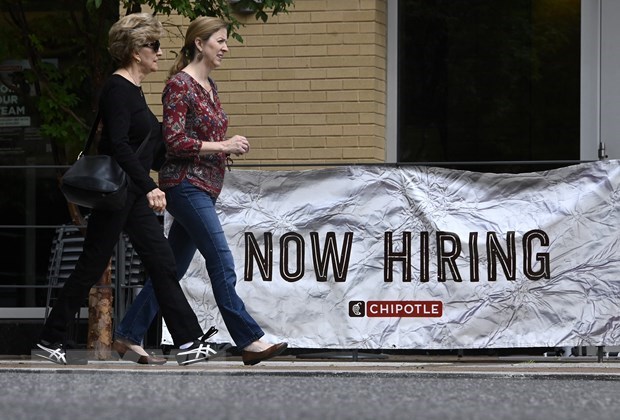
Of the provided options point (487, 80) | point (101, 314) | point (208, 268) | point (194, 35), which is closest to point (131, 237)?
point (208, 268)

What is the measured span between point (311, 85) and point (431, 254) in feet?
10.5

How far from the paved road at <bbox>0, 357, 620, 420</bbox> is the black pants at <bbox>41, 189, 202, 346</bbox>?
23cm

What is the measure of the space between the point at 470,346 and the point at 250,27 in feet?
13.6

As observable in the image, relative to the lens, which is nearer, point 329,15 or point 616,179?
point 616,179

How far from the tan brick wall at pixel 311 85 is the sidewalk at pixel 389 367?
8.48 feet

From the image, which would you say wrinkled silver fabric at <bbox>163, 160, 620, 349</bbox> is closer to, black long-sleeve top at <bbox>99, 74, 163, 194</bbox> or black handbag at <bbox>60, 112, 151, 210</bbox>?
black long-sleeve top at <bbox>99, 74, 163, 194</bbox>

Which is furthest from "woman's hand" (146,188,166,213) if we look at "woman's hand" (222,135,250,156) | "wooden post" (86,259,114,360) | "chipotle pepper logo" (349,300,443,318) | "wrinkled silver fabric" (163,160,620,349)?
"wooden post" (86,259,114,360)

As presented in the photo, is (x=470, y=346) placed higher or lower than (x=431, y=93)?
lower

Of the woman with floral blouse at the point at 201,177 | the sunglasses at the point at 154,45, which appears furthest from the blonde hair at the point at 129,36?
the woman with floral blouse at the point at 201,177

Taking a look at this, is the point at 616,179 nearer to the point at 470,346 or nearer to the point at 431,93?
the point at 470,346

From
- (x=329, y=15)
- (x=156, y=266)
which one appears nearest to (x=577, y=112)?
(x=329, y=15)

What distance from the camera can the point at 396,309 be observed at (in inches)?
378

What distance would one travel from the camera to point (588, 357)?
9.73m

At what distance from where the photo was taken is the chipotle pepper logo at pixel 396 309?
9.56 metres
